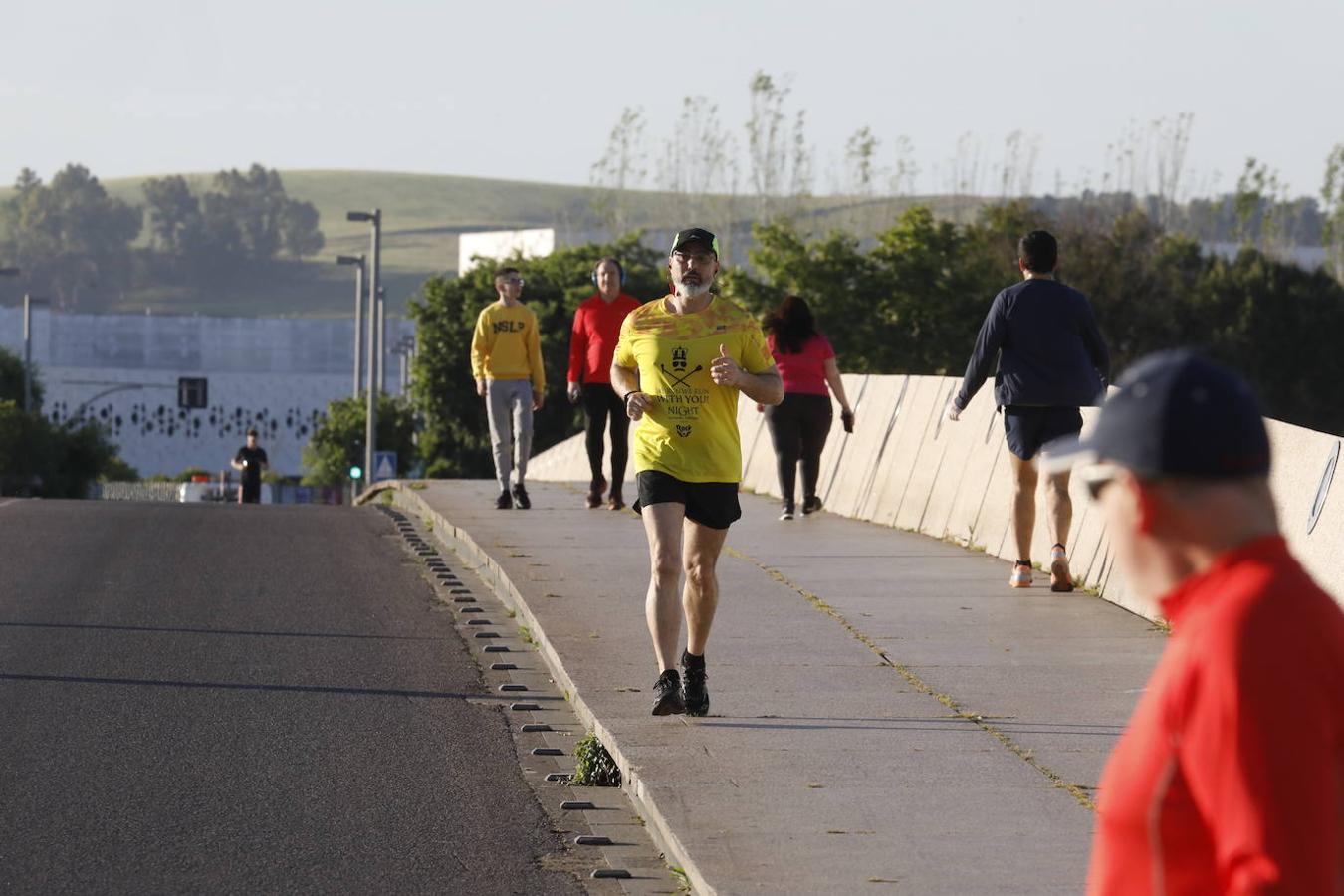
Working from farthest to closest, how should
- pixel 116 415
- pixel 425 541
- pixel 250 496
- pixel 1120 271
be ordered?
pixel 116 415, pixel 1120 271, pixel 250 496, pixel 425 541

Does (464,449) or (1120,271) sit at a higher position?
Result: (1120,271)

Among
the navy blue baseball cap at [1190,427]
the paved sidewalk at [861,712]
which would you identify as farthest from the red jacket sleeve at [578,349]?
the navy blue baseball cap at [1190,427]

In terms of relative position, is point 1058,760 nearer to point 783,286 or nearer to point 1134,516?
point 1134,516

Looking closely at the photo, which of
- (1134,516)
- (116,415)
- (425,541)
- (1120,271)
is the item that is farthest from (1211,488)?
(116,415)

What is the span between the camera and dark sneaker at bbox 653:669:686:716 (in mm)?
8094

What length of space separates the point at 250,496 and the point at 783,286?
25.1 meters

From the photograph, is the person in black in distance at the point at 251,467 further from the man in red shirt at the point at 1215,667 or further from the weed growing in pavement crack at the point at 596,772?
the man in red shirt at the point at 1215,667

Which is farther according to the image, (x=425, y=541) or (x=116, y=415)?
(x=116, y=415)

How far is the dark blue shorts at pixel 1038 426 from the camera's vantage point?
37.6ft

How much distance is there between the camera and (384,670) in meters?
10.0

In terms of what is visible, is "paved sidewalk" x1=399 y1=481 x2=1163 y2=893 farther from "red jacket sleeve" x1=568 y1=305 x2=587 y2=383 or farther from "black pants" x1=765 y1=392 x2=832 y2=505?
"black pants" x1=765 y1=392 x2=832 y2=505

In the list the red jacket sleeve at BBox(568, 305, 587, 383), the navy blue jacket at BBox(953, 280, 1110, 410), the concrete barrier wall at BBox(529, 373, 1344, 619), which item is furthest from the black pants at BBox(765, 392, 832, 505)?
the navy blue jacket at BBox(953, 280, 1110, 410)

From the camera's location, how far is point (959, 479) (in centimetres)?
1566

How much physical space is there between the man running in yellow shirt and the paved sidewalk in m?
0.35
